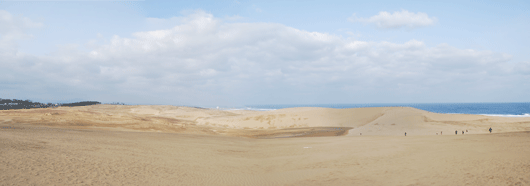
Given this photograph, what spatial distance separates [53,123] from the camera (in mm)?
20953

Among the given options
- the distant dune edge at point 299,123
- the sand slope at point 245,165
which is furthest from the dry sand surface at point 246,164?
the distant dune edge at point 299,123

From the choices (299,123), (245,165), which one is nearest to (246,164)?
(245,165)

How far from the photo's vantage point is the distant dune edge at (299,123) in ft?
76.5

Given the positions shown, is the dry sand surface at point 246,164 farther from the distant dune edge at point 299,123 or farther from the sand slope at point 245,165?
the distant dune edge at point 299,123

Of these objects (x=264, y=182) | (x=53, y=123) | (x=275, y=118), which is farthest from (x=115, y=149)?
(x=275, y=118)

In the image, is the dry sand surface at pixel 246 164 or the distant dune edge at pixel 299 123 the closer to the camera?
the dry sand surface at pixel 246 164

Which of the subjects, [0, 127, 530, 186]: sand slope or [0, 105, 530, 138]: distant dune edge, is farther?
[0, 105, 530, 138]: distant dune edge

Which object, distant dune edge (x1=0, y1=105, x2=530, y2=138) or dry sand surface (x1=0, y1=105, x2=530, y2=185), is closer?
dry sand surface (x1=0, y1=105, x2=530, y2=185)

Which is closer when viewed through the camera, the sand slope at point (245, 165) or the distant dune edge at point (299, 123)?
the sand slope at point (245, 165)

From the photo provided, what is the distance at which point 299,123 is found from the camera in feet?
127

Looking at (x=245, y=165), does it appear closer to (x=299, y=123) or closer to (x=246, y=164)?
(x=246, y=164)

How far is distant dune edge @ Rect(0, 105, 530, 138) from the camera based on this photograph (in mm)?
23328

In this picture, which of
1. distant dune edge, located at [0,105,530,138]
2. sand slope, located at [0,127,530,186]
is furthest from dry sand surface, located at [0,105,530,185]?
distant dune edge, located at [0,105,530,138]

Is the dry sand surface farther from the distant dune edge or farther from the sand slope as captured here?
the distant dune edge
